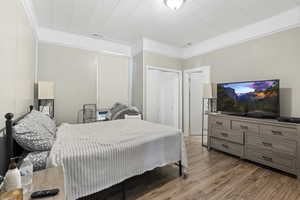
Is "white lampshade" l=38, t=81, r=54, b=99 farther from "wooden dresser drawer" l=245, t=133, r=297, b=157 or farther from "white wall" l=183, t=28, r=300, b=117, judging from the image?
"wooden dresser drawer" l=245, t=133, r=297, b=157

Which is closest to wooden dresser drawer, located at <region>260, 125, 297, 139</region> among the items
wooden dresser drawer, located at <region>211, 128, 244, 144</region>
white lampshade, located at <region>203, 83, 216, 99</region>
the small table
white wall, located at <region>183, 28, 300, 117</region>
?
wooden dresser drawer, located at <region>211, 128, 244, 144</region>

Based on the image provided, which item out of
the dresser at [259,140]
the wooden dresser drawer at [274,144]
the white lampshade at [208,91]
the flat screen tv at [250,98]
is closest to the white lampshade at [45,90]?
the white lampshade at [208,91]

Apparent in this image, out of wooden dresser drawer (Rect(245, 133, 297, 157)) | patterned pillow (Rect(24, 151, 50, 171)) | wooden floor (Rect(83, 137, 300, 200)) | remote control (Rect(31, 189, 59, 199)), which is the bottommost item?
wooden floor (Rect(83, 137, 300, 200))

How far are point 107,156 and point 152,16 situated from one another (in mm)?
2569

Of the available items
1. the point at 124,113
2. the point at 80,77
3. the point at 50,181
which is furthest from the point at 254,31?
the point at 80,77

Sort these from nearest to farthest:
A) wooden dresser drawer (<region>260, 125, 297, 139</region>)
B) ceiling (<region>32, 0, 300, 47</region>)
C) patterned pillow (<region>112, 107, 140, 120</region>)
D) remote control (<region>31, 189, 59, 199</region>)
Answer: remote control (<region>31, 189, 59, 199</region>)
wooden dresser drawer (<region>260, 125, 297, 139</region>)
ceiling (<region>32, 0, 300, 47</region>)
patterned pillow (<region>112, 107, 140, 120</region>)

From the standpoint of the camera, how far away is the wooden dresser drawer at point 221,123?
293 cm

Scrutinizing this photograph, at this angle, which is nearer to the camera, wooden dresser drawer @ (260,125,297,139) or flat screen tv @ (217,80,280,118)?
wooden dresser drawer @ (260,125,297,139)

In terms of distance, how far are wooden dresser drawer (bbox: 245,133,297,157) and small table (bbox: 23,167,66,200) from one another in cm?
291

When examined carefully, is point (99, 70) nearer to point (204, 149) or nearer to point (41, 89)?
point (41, 89)

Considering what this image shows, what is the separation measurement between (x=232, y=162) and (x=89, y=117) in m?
3.39

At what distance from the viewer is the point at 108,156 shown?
4.99ft

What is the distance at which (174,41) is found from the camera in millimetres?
3908

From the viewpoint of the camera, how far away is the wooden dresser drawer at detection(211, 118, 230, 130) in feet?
9.61
